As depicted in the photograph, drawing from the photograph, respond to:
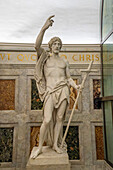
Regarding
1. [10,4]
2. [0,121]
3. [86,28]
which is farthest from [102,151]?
[10,4]

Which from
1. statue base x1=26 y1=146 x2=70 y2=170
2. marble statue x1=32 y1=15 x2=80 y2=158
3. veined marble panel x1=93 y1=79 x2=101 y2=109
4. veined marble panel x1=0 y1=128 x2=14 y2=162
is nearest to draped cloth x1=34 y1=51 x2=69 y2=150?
marble statue x1=32 y1=15 x2=80 y2=158

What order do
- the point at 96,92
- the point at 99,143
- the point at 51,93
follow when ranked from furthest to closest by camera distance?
1. the point at 96,92
2. the point at 99,143
3. the point at 51,93

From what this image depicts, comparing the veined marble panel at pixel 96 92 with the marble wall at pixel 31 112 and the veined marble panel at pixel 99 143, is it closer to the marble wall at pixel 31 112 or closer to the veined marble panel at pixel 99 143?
the marble wall at pixel 31 112

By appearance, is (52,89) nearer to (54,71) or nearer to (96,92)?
(54,71)

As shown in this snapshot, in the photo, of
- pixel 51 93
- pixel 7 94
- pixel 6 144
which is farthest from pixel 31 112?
pixel 51 93

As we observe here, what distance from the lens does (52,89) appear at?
11.2 ft

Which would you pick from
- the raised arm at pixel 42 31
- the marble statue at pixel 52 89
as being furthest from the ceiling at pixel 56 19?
the raised arm at pixel 42 31

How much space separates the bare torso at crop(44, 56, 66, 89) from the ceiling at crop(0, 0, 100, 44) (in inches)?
91.7

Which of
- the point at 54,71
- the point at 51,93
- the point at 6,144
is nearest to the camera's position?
the point at 51,93

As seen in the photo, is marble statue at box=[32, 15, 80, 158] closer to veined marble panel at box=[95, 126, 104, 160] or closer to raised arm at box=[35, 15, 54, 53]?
raised arm at box=[35, 15, 54, 53]

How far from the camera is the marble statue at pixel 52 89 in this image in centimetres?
332

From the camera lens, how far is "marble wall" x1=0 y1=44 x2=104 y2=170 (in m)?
4.93

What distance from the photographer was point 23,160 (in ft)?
16.0

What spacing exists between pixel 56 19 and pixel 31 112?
9.65 feet
